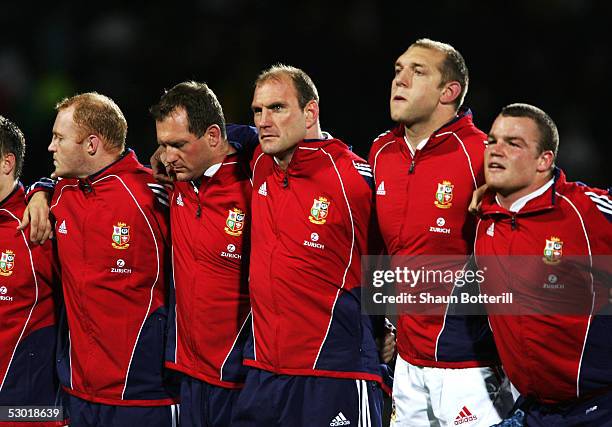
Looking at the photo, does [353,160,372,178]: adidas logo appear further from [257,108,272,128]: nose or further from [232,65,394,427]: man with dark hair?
[257,108,272,128]: nose

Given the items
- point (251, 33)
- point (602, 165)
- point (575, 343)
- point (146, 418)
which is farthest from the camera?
point (251, 33)

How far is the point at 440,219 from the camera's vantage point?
4.79 meters

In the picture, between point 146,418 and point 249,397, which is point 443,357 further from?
point 146,418

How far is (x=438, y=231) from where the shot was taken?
15.7 feet

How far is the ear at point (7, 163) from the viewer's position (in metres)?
5.50

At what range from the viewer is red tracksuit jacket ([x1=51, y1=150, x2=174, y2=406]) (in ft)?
17.0

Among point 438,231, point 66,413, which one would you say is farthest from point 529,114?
point 66,413

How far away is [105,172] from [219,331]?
104 centimetres

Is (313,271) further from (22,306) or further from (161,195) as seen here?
(22,306)

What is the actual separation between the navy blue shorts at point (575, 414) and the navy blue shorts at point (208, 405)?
1471 mm

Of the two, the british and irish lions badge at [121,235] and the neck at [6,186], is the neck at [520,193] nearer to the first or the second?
the british and irish lions badge at [121,235]

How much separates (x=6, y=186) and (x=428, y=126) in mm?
2327

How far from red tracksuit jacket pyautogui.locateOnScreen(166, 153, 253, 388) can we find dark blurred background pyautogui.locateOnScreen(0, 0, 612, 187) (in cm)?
344

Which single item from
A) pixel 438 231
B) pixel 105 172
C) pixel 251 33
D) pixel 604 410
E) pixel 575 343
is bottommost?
pixel 604 410
